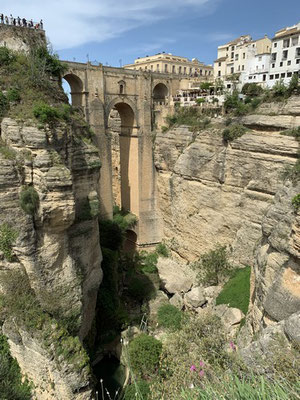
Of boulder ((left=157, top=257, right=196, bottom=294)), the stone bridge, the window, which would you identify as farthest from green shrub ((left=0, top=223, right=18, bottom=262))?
the window

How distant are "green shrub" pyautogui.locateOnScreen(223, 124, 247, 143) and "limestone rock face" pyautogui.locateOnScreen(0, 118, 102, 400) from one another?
11.3m

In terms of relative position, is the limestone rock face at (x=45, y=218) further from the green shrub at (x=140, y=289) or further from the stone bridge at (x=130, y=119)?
the stone bridge at (x=130, y=119)

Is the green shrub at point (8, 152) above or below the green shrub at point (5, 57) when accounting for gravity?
below

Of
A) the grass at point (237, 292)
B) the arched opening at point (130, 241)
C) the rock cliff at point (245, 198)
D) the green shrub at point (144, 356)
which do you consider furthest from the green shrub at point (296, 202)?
the arched opening at point (130, 241)

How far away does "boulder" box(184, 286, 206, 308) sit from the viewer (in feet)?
55.7

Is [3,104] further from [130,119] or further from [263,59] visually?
[263,59]

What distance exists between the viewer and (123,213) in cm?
2594

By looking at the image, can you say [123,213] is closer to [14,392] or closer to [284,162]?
[284,162]

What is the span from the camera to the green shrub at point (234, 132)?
18.4m

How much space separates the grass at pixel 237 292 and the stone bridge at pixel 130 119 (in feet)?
31.7

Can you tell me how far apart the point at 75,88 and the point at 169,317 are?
54.5 ft

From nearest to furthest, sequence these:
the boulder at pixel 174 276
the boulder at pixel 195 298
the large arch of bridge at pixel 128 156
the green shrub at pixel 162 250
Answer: the boulder at pixel 195 298
the boulder at pixel 174 276
the large arch of bridge at pixel 128 156
the green shrub at pixel 162 250

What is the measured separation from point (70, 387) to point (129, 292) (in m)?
10.1

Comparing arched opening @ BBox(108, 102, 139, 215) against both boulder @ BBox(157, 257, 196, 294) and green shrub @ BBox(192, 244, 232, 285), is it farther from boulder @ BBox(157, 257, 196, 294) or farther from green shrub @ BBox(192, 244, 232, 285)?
green shrub @ BBox(192, 244, 232, 285)
